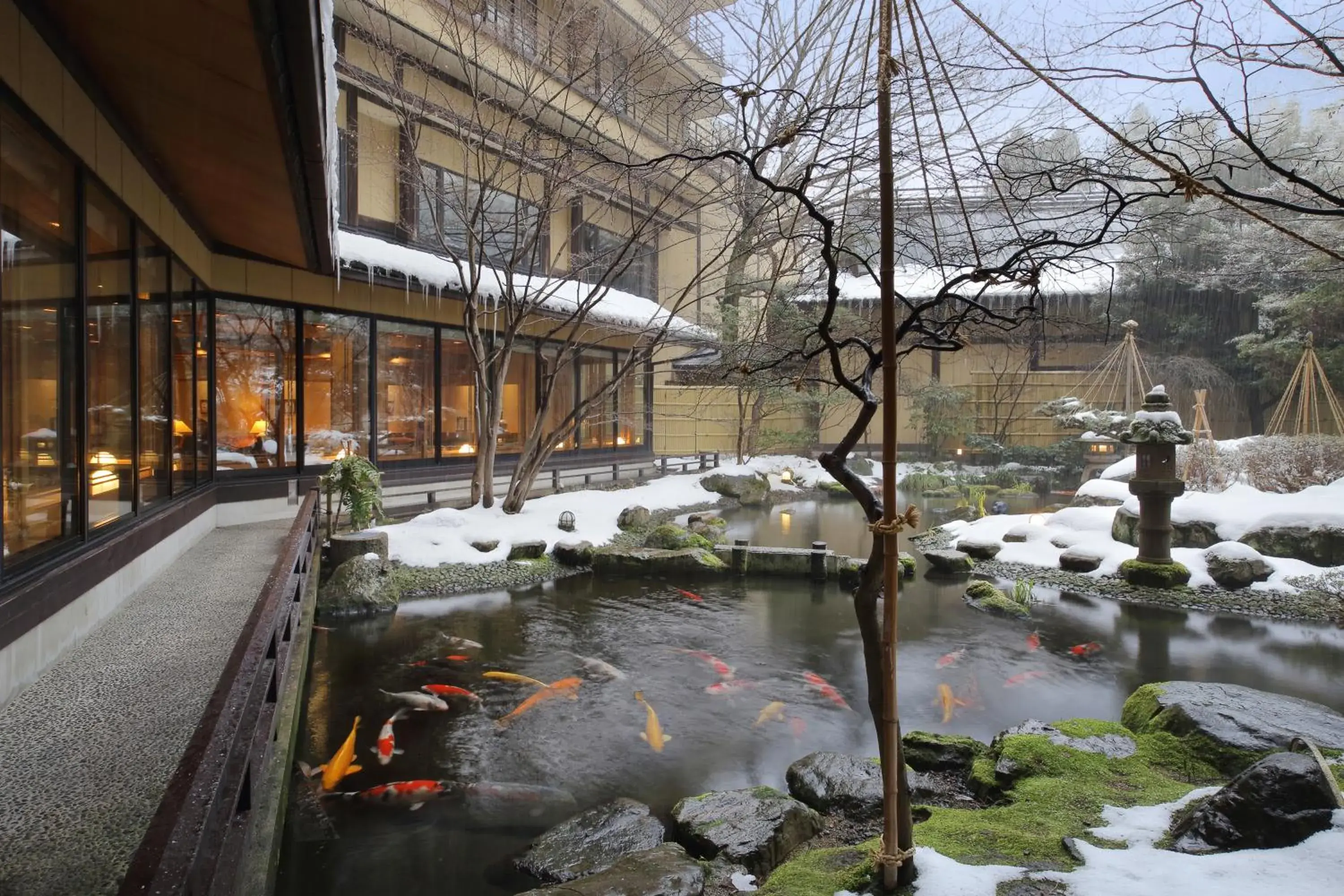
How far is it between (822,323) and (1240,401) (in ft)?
81.5

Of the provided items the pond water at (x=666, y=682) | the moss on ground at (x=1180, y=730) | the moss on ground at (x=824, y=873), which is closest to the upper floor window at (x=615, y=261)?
the pond water at (x=666, y=682)

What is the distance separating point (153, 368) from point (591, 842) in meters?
5.70

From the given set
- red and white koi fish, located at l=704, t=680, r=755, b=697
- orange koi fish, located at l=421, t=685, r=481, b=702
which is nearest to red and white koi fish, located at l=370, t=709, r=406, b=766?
orange koi fish, located at l=421, t=685, r=481, b=702

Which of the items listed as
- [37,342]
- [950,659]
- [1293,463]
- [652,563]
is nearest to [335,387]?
[652,563]

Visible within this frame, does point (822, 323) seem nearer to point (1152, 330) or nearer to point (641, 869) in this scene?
point (641, 869)

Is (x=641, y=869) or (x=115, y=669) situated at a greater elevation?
(x=115, y=669)

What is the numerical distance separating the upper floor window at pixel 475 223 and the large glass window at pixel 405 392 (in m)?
1.68

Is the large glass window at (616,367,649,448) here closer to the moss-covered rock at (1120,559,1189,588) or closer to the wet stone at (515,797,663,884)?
the moss-covered rock at (1120,559,1189,588)

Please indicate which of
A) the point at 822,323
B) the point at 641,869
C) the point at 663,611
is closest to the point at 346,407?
the point at 663,611

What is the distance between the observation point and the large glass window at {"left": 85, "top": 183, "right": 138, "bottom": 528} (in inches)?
195

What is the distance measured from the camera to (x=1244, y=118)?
2699 millimetres

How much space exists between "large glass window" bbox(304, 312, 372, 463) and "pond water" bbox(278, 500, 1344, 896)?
4079 millimetres

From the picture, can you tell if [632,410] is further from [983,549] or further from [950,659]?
[950,659]

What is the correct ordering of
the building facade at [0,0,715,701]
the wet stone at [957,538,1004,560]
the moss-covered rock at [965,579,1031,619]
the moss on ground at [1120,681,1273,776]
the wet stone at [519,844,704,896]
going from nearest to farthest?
the wet stone at [519,844,704,896], the building facade at [0,0,715,701], the moss on ground at [1120,681,1273,776], the moss-covered rock at [965,579,1031,619], the wet stone at [957,538,1004,560]
